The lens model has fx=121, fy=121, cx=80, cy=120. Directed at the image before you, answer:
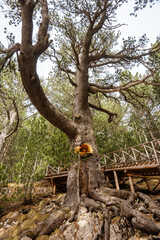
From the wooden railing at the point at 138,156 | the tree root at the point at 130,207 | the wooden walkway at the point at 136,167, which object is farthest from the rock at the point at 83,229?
the wooden walkway at the point at 136,167

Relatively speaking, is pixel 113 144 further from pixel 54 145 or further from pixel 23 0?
pixel 23 0

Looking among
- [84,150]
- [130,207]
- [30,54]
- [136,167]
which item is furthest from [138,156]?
[30,54]

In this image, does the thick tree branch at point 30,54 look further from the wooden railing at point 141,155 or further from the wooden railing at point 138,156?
the wooden railing at point 141,155

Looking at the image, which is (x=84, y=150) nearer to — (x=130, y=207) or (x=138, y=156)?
(x=130, y=207)

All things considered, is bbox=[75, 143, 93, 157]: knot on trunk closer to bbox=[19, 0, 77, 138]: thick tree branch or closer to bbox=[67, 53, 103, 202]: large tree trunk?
bbox=[67, 53, 103, 202]: large tree trunk

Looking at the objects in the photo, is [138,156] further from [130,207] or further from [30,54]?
[30,54]

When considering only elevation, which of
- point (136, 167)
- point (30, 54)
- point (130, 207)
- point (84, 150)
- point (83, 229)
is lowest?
point (83, 229)

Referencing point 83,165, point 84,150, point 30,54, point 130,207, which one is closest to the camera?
point 30,54

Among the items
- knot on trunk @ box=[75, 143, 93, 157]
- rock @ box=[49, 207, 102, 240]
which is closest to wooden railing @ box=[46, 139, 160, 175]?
knot on trunk @ box=[75, 143, 93, 157]

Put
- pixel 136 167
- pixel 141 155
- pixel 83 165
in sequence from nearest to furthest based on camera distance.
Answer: pixel 83 165 → pixel 136 167 → pixel 141 155

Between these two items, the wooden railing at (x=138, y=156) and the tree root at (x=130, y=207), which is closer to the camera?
the tree root at (x=130, y=207)

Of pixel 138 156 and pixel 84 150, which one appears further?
pixel 138 156

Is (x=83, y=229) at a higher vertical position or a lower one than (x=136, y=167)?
lower

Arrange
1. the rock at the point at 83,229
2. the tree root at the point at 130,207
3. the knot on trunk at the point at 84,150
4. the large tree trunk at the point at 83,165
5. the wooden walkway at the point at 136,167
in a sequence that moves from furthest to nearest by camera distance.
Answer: the wooden walkway at the point at 136,167 < the knot on trunk at the point at 84,150 < the large tree trunk at the point at 83,165 < the rock at the point at 83,229 < the tree root at the point at 130,207
